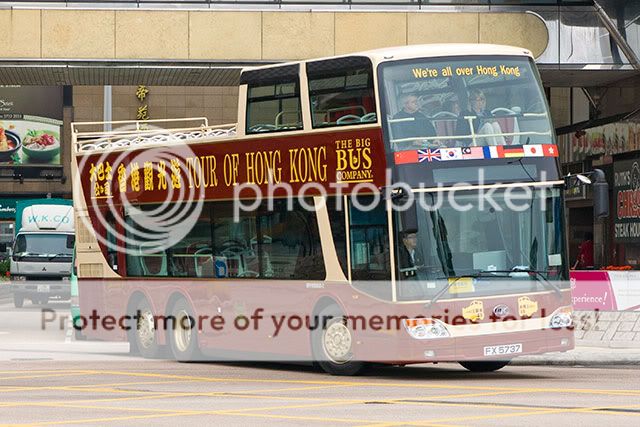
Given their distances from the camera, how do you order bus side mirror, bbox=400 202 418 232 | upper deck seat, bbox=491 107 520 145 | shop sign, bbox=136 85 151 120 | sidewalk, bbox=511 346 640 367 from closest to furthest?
bus side mirror, bbox=400 202 418 232
upper deck seat, bbox=491 107 520 145
sidewalk, bbox=511 346 640 367
shop sign, bbox=136 85 151 120

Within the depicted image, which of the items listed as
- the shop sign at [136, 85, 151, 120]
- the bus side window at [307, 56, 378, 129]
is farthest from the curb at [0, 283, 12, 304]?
the bus side window at [307, 56, 378, 129]

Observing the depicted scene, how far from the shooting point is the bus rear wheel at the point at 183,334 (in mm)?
22766

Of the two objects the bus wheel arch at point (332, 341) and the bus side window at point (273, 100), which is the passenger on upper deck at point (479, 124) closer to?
the bus side window at point (273, 100)

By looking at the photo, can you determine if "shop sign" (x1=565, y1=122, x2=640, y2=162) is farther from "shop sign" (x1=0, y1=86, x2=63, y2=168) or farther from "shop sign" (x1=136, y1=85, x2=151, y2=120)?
"shop sign" (x1=0, y1=86, x2=63, y2=168)

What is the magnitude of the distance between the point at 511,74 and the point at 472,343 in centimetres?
355

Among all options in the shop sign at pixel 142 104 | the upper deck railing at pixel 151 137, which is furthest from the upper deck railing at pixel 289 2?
the shop sign at pixel 142 104

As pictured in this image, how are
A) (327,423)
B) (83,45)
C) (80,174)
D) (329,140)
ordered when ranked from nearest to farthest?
1. (327,423)
2. (329,140)
3. (80,174)
4. (83,45)

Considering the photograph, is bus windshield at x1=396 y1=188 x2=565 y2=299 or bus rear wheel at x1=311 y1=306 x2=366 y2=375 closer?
bus windshield at x1=396 y1=188 x2=565 y2=299

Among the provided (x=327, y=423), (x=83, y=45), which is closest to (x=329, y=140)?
(x=327, y=423)

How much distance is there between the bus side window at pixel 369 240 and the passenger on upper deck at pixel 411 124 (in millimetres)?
899

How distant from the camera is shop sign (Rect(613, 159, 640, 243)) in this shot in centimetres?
3406

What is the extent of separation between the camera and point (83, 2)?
30.8m

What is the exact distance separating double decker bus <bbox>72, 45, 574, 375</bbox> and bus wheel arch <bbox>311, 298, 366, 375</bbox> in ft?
0.08

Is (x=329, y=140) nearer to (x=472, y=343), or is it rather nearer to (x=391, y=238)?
(x=391, y=238)
